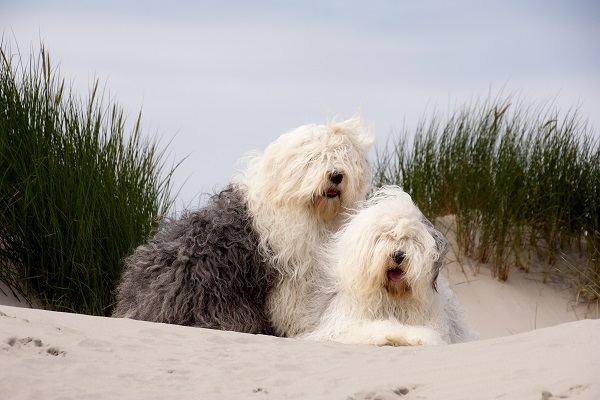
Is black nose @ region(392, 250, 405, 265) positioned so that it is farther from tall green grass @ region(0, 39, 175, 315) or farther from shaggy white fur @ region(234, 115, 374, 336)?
tall green grass @ region(0, 39, 175, 315)

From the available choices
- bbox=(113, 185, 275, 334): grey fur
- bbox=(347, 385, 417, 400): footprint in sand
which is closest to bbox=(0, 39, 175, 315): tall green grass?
bbox=(113, 185, 275, 334): grey fur

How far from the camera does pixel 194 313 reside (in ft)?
19.1

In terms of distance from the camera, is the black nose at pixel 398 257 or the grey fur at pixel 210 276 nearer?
the black nose at pixel 398 257

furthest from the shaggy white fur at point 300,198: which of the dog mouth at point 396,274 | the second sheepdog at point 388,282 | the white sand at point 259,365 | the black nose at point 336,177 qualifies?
the white sand at point 259,365

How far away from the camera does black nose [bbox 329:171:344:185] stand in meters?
5.73

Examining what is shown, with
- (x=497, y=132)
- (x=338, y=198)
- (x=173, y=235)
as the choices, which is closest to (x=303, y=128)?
(x=338, y=198)

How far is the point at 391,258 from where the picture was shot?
5176mm

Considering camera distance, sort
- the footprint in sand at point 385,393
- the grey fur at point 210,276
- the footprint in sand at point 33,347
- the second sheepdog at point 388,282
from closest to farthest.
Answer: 1. the footprint in sand at point 385,393
2. the footprint in sand at point 33,347
3. the second sheepdog at point 388,282
4. the grey fur at point 210,276

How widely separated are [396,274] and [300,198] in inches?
36.5

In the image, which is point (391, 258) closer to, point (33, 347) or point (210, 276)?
point (210, 276)

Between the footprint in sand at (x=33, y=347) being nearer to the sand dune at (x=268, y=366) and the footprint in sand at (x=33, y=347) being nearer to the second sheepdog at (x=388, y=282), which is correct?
the sand dune at (x=268, y=366)

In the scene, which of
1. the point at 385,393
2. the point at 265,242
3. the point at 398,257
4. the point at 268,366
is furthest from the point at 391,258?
the point at 385,393

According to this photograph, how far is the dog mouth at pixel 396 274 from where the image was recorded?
523cm

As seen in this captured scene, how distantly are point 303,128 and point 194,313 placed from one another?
1.46 meters
